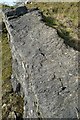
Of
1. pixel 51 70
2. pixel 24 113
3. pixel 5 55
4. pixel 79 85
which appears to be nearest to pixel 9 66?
pixel 5 55

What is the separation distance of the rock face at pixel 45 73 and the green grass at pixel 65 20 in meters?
0.88

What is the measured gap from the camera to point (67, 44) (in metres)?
16.1

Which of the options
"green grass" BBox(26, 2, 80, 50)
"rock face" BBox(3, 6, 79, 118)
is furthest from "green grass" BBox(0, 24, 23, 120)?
"green grass" BBox(26, 2, 80, 50)

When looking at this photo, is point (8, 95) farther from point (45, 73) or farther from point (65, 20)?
point (65, 20)

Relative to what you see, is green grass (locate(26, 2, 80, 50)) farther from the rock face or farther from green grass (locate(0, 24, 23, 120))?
green grass (locate(0, 24, 23, 120))

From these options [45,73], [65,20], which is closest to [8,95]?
[45,73]

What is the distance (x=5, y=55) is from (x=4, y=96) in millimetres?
6306

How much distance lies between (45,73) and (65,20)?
853cm

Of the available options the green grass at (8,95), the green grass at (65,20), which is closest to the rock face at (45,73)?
the green grass at (8,95)

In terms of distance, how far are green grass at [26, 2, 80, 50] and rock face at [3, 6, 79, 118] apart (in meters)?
0.88

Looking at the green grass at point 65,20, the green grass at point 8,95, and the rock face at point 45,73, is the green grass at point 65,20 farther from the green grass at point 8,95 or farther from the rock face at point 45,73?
the green grass at point 8,95

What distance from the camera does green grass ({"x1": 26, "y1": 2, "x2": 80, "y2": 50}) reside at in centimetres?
1792

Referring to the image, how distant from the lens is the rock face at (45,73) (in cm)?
1255

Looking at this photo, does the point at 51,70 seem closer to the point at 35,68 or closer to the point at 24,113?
the point at 35,68
